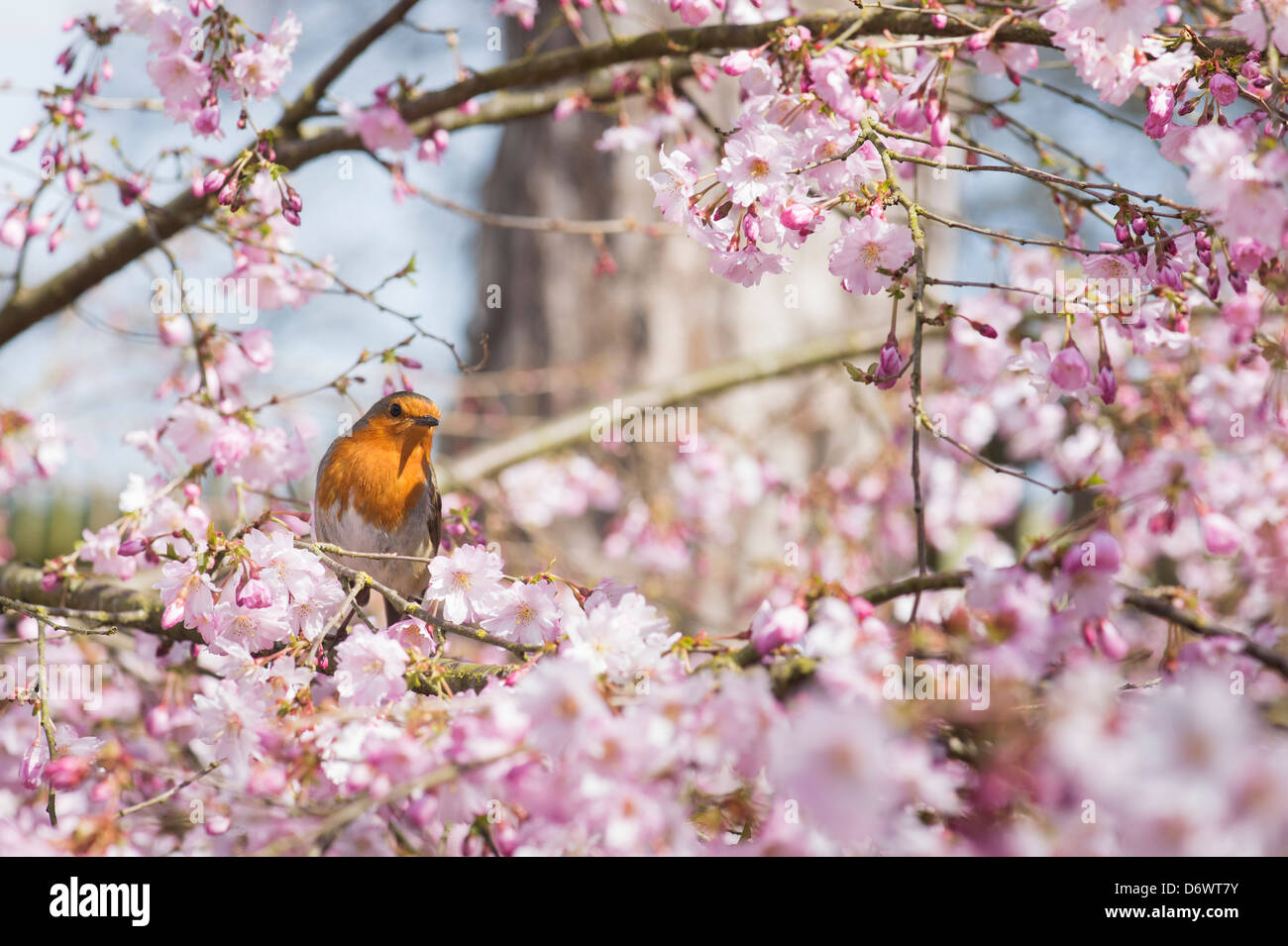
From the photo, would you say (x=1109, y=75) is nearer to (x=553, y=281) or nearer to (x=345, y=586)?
(x=345, y=586)

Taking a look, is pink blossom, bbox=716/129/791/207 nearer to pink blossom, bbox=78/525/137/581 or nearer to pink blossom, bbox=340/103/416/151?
pink blossom, bbox=340/103/416/151

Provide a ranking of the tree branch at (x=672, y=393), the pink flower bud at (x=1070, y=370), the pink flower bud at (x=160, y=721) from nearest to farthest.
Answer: the pink flower bud at (x=1070, y=370) → the pink flower bud at (x=160, y=721) → the tree branch at (x=672, y=393)

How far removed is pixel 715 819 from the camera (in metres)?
1.28

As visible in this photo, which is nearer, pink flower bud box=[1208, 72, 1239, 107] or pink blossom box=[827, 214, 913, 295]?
pink flower bud box=[1208, 72, 1239, 107]

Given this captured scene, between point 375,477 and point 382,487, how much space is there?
1.7 inches

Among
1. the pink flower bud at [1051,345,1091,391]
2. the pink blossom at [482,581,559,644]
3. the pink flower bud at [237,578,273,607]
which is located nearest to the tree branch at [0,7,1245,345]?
the pink flower bud at [1051,345,1091,391]

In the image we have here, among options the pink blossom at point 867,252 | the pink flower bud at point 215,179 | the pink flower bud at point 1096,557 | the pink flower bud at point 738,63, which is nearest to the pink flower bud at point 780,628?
the pink flower bud at point 1096,557

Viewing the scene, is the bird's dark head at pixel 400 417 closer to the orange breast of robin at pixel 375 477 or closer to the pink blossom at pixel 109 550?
the orange breast of robin at pixel 375 477

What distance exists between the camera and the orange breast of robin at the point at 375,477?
3242 millimetres

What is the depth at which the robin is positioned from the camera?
10.7ft

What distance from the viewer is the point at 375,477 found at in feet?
10.7

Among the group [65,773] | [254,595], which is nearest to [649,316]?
[254,595]

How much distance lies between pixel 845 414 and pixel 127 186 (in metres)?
5.05

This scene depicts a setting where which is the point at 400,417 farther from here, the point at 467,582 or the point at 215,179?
the point at 467,582
